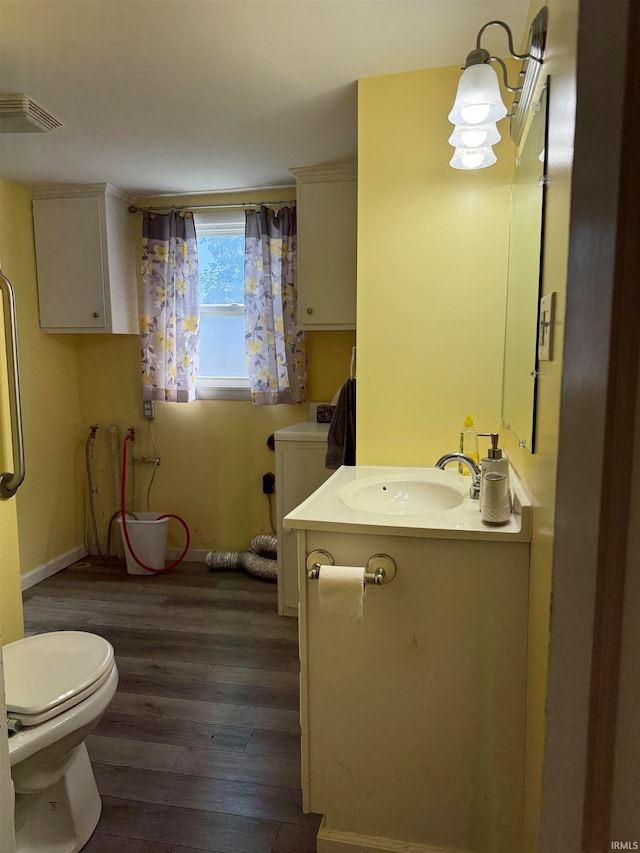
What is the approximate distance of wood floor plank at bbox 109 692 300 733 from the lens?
6.72ft

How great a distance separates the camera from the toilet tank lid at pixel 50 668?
1434 mm

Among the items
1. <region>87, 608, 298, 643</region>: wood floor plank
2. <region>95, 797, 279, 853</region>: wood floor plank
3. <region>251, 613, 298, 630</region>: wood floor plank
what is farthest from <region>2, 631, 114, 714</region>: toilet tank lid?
<region>251, 613, 298, 630</region>: wood floor plank

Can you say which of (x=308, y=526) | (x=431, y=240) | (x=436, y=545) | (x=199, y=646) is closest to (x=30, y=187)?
(x=431, y=240)

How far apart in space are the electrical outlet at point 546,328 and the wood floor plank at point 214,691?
1.70 metres

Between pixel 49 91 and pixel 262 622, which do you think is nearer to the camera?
pixel 49 91

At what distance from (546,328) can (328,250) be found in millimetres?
1927

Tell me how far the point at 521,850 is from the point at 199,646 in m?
1.68

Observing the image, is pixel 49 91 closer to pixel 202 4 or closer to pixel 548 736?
pixel 202 4

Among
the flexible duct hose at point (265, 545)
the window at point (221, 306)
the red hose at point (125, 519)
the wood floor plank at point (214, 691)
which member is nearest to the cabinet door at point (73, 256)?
the window at point (221, 306)

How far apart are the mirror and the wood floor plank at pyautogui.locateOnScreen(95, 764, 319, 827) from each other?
4.28 ft

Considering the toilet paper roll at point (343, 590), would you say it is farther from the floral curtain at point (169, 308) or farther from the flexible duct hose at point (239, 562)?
the floral curtain at point (169, 308)

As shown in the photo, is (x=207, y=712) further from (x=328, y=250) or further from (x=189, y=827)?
(x=328, y=250)

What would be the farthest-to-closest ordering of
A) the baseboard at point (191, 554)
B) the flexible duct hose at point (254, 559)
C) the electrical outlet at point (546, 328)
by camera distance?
the baseboard at point (191, 554) → the flexible duct hose at point (254, 559) → the electrical outlet at point (546, 328)

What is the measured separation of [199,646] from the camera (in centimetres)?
262
